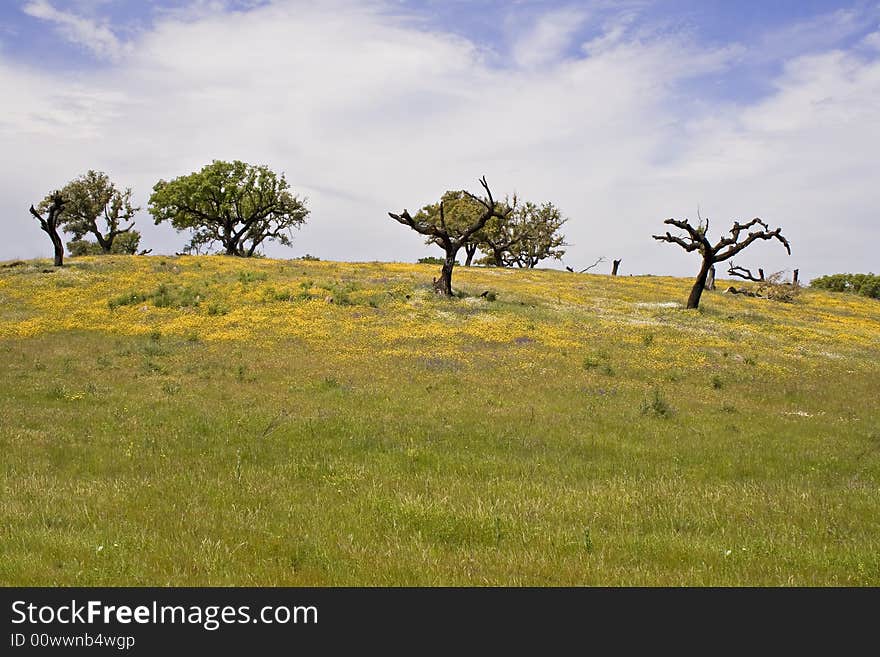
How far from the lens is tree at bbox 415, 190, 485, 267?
7656cm

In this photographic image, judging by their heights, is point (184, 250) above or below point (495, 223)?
below

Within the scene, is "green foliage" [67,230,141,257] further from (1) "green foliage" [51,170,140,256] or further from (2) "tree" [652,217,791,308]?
(2) "tree" [652,217,791,308]

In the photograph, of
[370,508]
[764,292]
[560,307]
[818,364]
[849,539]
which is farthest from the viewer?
[764,292]

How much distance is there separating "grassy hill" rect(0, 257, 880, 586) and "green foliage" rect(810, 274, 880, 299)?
62.5m

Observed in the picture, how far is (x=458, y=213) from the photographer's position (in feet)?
254

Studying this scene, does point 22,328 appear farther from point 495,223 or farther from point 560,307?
point 495,223

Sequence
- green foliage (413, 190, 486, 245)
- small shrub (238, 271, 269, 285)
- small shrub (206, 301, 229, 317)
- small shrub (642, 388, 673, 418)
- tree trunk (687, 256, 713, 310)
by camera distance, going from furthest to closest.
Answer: green foliage (413, 190, 486, 245) → tree trunk (687, 256, 713, 310) → small shrub (238, 271, 269, 285) → small shrub (206, 301, 229, 317) → small shrub (642, 388, 673, 418)

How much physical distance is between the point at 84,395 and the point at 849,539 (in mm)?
17191

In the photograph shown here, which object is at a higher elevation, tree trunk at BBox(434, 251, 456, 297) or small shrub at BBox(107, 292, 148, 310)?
tree trunk at BBox(434, 251, 456, 297)

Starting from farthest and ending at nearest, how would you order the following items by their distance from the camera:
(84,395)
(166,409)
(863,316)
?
(863,316) < (84,395) < (166,409)

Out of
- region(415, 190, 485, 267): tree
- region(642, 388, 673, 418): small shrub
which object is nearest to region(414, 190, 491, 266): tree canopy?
region(415, 190, 485, 267): tree
